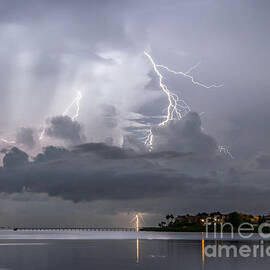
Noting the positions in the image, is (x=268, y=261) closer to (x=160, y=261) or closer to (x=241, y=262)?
(x=241, y=262)

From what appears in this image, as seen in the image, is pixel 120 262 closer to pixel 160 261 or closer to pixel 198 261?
pixel 160 261

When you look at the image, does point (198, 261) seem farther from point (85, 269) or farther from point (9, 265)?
point (9, 265)

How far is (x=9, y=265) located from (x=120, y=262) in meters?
13.8

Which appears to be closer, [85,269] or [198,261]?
[85,269]

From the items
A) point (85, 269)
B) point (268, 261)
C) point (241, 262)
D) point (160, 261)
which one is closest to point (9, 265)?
point (85, 269)

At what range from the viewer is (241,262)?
60469mm

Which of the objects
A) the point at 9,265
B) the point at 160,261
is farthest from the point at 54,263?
the point at 160,261

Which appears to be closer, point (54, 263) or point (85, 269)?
point (85, 269)

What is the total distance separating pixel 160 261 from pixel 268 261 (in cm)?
1357

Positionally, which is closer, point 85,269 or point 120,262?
point 85,269

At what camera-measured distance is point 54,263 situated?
204 ft

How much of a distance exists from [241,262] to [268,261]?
12.9ft

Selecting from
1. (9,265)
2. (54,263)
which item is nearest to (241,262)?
(54,263)

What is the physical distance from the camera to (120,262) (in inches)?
2493
